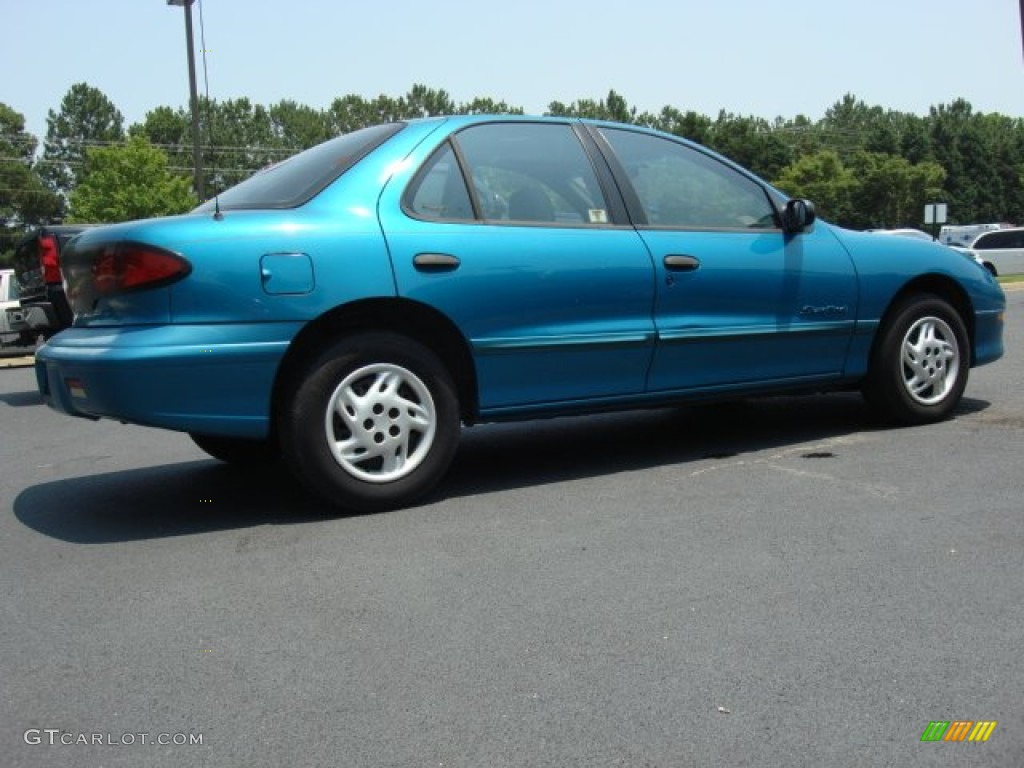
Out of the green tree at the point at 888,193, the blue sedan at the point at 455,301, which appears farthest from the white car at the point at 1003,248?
the green tree at the point at 888,193

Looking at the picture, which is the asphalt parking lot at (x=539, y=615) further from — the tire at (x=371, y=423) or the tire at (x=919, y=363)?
the tire at (x=919, y=363)

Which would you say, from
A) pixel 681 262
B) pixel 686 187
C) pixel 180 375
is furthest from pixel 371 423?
pixel 686 187

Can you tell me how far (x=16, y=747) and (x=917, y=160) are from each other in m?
85.0

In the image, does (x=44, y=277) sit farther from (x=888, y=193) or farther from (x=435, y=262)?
(x=888, y=193)

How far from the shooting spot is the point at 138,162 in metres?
54.0

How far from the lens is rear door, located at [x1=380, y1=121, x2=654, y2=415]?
4.36 meters

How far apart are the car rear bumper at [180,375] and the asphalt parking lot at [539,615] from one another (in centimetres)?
48

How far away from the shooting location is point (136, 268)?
3.95 meters

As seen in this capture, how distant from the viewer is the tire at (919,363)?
18.5 ft

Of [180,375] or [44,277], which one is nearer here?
[180,375]

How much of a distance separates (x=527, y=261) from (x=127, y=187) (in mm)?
54025

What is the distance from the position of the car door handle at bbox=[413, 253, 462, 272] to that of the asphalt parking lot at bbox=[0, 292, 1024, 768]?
994 mm

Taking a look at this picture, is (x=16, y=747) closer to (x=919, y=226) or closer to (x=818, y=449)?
(x=818, y=449)

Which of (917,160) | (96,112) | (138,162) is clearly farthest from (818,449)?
(96,112)
